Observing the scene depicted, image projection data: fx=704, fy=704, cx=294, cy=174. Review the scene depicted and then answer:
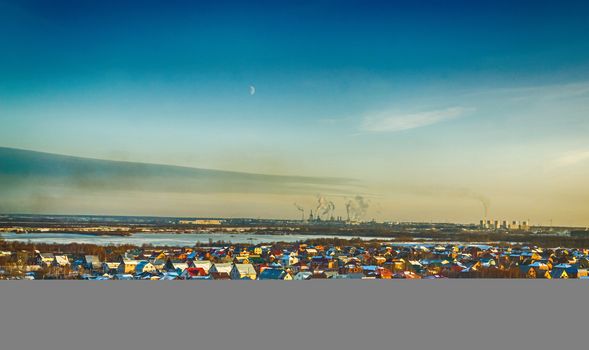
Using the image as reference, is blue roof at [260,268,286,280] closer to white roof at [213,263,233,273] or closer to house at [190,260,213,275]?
white roof at [213,263,233,273]

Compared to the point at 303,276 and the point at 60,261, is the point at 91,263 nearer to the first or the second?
the point at 60,261

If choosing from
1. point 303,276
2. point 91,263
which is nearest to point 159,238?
point 91,263

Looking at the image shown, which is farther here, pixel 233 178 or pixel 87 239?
pixel 233 178

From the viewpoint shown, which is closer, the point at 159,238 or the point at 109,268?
the point at 109,268

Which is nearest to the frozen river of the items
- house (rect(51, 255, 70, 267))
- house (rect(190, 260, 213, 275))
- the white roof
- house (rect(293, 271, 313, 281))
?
house (rect(51, 255, 70, 267))

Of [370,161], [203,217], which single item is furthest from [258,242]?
[370,161]

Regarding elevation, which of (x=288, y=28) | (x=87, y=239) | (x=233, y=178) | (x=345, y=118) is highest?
(x=288, y=28)

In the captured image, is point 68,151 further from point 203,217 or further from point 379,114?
point 379,114
